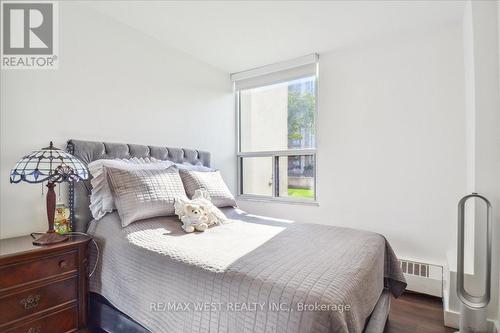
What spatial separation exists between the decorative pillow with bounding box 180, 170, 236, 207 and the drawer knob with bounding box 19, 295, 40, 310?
1158mm

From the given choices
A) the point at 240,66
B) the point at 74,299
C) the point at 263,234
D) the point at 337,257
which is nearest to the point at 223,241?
the point at 263,234

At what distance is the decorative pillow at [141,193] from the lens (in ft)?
5.95

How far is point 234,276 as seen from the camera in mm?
1117

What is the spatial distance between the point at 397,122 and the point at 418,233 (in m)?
1.10

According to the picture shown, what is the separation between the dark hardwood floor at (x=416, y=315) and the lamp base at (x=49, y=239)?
231 centimetres

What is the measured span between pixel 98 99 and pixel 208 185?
47.2 inches

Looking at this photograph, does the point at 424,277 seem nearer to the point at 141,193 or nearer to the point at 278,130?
the point at 278,130

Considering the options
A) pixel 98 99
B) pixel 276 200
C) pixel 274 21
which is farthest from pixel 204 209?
pixel 274 21

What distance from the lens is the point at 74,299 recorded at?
165 centimetres

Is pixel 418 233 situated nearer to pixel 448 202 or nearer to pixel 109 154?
pixel 448 202

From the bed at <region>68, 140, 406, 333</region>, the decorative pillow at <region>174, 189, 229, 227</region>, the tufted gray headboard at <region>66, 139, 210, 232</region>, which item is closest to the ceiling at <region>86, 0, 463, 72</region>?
the tufted gray headboard at <region>66, 139, 210, 232</region>

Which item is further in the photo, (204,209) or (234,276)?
(204,209)

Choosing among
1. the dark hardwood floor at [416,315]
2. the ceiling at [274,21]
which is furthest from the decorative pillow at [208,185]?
the dark hardwood floor at [416,315]

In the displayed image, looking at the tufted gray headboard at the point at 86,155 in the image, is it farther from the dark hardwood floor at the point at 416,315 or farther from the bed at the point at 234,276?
the dark hardwood floor at the point at 416,315
